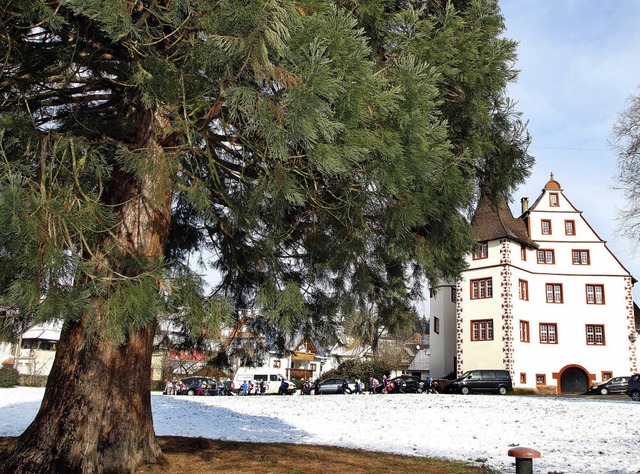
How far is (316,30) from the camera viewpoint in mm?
4180

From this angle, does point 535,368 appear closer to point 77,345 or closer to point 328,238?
point 328,238

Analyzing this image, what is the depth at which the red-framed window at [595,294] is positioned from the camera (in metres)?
35.9

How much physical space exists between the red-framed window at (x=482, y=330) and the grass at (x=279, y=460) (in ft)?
84.6

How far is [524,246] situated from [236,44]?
34.9 metres

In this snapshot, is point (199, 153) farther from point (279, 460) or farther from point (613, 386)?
point (613, 386)

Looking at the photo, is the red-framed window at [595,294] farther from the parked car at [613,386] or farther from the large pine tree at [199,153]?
the large pine tree at [199,153]

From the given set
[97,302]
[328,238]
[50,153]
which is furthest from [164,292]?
[328,238]

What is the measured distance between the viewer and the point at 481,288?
35.1 meters

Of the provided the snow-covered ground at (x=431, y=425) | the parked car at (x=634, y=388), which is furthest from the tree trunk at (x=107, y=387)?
the parked car at (x=634, y=388)

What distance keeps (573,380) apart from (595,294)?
5748 millimetres

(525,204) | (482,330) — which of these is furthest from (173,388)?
(525,204)

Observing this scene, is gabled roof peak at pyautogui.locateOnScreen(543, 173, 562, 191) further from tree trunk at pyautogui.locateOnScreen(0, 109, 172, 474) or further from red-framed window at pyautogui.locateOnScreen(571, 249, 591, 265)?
tree trunk at pyautogui.locateOnScreen(0, 109, 172, 474)

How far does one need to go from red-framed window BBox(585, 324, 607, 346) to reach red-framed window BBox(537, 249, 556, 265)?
4.63 m

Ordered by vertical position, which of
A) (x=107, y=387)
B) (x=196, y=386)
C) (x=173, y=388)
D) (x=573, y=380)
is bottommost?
(x=173, y=388)
